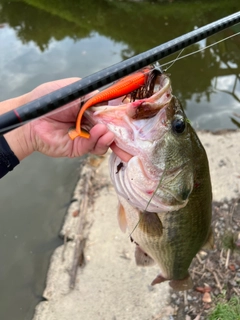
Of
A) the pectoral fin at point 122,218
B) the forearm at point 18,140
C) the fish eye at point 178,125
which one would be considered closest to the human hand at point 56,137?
the forearm at point 18,140

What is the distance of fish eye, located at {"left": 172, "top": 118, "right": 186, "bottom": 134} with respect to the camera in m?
1.49

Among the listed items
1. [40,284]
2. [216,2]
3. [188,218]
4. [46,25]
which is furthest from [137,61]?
[216,2]

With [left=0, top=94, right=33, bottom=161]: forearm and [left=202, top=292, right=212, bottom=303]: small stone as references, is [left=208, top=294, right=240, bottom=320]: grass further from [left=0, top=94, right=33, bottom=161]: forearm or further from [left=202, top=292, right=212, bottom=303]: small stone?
[left=0, top=94, right=33, bottom=161]: forearm

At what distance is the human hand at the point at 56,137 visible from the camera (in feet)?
4.78

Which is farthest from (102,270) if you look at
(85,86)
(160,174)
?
(85,86)

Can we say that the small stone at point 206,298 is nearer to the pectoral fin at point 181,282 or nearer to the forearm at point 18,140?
the pectoral fin at point 181,282

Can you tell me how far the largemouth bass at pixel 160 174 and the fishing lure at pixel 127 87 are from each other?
0.04 m

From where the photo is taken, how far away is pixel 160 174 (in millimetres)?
1583

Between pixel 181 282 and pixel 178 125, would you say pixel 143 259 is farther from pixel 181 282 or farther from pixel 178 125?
pixel 178 125

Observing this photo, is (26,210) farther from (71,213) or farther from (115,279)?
(115,279)

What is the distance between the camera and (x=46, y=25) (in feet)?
28.6

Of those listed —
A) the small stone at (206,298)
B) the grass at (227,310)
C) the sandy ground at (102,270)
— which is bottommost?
the grass at (227,310)

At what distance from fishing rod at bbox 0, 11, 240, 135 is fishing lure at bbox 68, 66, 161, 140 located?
13 centimetres

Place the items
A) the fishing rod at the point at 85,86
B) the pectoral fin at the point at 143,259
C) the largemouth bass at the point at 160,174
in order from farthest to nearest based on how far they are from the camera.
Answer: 1. the pectoral fin at the point at 143,259
2. the largemouth bass at the point at 160,174
3. the fishing rod at the point at 85,86
